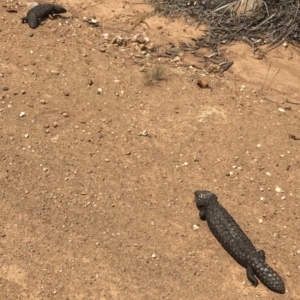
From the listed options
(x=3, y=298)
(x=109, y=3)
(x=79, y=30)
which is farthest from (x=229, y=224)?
(x=109, y=3)

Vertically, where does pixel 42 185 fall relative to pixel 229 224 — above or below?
below

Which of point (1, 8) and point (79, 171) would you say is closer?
point (79, 171)

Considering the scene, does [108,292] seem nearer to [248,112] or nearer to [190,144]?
[190,144]

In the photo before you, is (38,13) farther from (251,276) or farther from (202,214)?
(251,276)

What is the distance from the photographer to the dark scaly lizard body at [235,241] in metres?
4.24

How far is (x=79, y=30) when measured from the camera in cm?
738

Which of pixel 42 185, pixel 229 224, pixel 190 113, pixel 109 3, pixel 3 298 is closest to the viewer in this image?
pixel 3 298

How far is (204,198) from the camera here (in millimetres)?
4836

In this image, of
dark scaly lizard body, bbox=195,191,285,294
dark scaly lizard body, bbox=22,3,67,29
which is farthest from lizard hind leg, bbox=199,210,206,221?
dark scaly lizard body, bbox=22,3,67,29

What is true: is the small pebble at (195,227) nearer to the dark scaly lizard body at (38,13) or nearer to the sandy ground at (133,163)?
the sandy ground at (133,163)

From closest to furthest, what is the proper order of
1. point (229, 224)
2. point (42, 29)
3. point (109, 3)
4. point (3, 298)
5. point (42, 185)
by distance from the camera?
point (3, 298), point (229, 224), point (42, 185), point (42, 29), point (109, 3)

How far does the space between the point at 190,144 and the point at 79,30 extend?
2806mm

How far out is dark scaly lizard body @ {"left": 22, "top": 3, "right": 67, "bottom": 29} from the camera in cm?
726

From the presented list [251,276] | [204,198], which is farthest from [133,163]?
[251,276]
